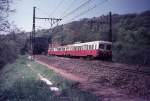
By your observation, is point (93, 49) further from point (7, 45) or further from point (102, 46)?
point (7, 45)

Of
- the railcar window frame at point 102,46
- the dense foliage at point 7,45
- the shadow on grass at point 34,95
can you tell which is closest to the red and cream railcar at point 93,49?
the railcar window frame at point 102,46

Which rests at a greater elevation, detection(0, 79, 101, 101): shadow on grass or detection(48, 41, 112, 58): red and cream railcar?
detection(48, 41, 112, 58): red and cream railcar

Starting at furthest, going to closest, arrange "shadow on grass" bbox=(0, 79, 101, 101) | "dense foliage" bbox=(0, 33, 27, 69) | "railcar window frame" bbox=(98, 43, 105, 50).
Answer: "railcar window frame" bbox=(98, 43, 105, 50) → "dense foliage" bbox=(0, 33, 27, 69) → "shadow on grass" bbox=(0, 79, 101, 101)

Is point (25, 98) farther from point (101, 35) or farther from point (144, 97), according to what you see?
point (101, 35)

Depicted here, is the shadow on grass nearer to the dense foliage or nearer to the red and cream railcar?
the dense foliage

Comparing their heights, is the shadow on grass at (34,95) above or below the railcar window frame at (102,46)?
below

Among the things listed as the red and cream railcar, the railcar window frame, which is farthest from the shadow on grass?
the railcar window frame

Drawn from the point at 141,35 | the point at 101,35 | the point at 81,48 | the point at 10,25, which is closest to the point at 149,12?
the point at 101,35

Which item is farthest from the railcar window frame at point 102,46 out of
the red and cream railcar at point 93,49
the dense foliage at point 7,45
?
the dense foliage at point 7,45

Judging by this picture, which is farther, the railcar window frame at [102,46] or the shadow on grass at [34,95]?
the railcar window frame at [102,46]

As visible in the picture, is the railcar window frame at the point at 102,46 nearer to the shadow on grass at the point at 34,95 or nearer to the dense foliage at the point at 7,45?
the dense foliage at the point at 7,45

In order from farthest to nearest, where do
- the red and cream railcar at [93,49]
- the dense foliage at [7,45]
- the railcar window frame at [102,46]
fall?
the railcar window frame at [102,46] < the red and cream railcar at [93,49] < the dense foliage at [7,45]

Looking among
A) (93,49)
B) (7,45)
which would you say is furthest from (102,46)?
(7,45)

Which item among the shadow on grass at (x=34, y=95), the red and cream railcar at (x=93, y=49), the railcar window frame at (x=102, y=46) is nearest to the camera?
the shadow on grass at (x=34, y=95)
